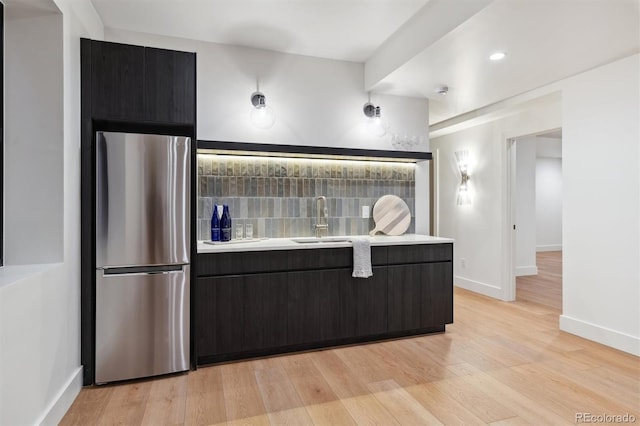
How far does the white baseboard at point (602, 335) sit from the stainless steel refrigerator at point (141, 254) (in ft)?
10.9

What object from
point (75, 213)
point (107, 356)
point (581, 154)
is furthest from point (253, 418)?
point (581, 154)

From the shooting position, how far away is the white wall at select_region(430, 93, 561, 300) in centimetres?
435

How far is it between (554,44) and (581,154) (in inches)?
44.5

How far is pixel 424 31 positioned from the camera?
2.77 meters

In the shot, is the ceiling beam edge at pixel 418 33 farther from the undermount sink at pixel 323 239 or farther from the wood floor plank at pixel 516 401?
the wood floor plank at pixel 516 401

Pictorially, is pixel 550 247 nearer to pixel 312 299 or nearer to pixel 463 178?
pixel 463 178

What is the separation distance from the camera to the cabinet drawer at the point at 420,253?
323 cm

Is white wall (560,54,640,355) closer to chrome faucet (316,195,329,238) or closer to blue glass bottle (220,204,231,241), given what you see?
chrome faucet (316,195,329,238)

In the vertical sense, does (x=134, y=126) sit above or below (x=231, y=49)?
below

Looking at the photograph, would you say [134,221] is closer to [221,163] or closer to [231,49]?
[221,163]

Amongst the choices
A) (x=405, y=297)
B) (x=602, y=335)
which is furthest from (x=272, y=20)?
(x=602, y=335)

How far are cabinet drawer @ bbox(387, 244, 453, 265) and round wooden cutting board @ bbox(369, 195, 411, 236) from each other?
19.1 inches

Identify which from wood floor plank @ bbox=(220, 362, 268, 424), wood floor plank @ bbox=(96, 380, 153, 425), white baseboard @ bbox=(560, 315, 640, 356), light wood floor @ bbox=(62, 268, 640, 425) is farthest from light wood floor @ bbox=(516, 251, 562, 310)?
wood floor plank @ bbox=(96, 380, 153, 425)

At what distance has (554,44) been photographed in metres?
2.69
